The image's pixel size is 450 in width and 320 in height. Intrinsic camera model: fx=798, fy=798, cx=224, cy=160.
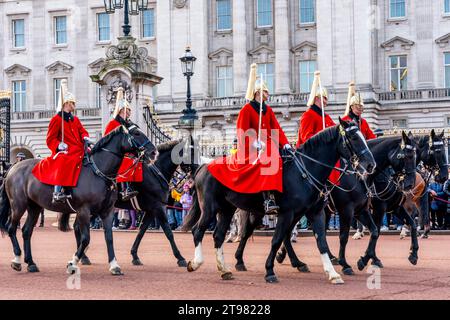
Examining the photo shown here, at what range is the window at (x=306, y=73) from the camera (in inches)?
2051

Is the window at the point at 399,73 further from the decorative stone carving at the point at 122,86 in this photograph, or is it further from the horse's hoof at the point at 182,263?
the horse's hoof at the point at 182,263

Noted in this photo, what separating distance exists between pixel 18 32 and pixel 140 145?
165 feet

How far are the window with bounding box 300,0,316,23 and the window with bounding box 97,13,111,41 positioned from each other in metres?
14.0

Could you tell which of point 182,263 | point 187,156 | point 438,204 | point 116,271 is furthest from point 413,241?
A: point 438,204

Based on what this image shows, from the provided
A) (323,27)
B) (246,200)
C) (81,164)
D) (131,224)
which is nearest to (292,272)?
(246,200)

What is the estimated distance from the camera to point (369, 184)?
12891 millimetres

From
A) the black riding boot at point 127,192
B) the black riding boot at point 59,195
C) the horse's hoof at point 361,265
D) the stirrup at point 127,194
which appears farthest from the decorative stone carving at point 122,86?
the horse's hoof at point 361,265

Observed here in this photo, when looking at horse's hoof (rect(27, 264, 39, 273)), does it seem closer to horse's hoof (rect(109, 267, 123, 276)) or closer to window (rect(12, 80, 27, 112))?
horse's hoof (rect(109, 267, 123, 276))

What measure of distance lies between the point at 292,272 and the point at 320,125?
241 centimetres

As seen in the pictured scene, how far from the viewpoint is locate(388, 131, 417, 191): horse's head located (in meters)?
12.8

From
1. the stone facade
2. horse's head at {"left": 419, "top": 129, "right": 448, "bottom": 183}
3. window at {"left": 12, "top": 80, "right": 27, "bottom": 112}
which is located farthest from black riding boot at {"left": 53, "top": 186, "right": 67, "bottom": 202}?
window at {"left": 12, "top": 80, "right": 27, "bottom": 112}

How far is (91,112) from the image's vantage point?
55.1 m

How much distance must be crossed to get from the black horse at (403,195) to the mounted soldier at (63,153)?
4.65 meters

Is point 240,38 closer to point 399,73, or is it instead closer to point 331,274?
point 399,73
